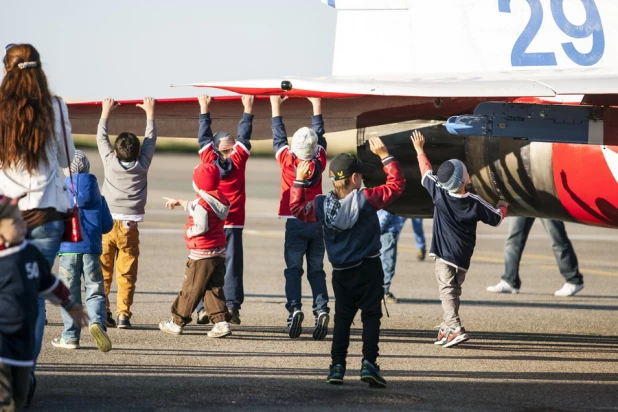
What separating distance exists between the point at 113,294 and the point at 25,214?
5.99 m

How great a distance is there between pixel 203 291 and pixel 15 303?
367 cm

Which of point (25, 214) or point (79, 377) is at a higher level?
point (25, 214)

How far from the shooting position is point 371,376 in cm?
709

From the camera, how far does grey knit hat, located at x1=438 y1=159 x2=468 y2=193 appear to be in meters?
8.81

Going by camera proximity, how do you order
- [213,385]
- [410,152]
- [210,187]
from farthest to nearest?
[410,152], [210,187], [213,385]

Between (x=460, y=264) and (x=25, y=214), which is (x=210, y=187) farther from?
(x=25, y=214)

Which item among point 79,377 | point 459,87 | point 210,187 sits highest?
point 459,87

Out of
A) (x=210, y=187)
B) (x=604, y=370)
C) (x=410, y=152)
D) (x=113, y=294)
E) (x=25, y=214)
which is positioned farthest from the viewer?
(x=113, y=294)

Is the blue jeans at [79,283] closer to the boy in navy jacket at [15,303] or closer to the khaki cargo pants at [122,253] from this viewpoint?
the khaki cargo pants at [122,253]

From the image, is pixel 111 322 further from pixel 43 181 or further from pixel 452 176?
pixel 43 181

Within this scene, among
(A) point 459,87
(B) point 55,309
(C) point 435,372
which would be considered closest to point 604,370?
(C) point 435,372

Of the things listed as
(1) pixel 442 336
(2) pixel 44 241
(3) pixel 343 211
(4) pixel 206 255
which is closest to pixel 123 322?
(4) pixel 206 255

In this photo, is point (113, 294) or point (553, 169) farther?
point (113, 294)

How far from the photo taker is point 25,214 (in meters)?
6.02
